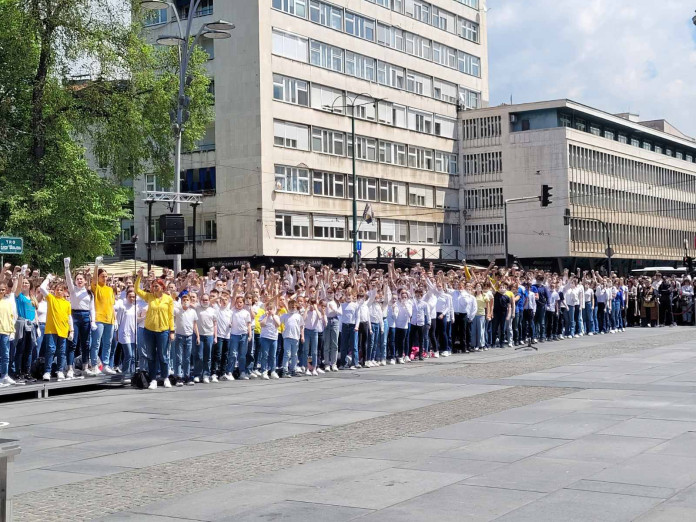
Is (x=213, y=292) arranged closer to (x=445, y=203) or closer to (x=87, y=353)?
(x=87, y=353)

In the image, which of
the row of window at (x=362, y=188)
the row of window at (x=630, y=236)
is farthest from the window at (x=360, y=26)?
the row of window at (x=630, y=236)

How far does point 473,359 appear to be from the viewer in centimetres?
2486

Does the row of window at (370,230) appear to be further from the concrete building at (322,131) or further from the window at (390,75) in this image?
the window at (390,75)

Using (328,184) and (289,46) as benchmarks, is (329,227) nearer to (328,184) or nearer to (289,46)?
(328,184)

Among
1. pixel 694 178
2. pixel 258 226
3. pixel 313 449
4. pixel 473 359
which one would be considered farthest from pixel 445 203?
pixel 313 449

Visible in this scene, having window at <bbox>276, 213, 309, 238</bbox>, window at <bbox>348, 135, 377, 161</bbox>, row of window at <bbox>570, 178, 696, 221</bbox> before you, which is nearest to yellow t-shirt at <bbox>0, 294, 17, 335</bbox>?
window at <bbox>276, 213, 309, 238</bbox>

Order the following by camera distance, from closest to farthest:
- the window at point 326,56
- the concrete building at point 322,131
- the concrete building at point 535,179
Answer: the concrete building at point 322,131 → the window at point 326,56 → the concrete building at point 535,179

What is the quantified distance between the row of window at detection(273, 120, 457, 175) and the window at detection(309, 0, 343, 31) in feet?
21.6

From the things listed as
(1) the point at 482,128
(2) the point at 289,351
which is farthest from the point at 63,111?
(1) the point at 482,128

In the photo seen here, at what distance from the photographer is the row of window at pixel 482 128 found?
76500mm

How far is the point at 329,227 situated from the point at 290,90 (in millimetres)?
8705

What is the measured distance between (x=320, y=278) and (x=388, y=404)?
922cm

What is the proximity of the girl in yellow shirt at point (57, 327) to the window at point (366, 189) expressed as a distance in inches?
1820

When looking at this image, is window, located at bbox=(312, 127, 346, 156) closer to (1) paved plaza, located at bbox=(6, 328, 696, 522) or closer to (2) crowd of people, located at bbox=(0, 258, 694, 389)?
(2) crowd of people, located at bbox=(0, 258, 694, 389)
